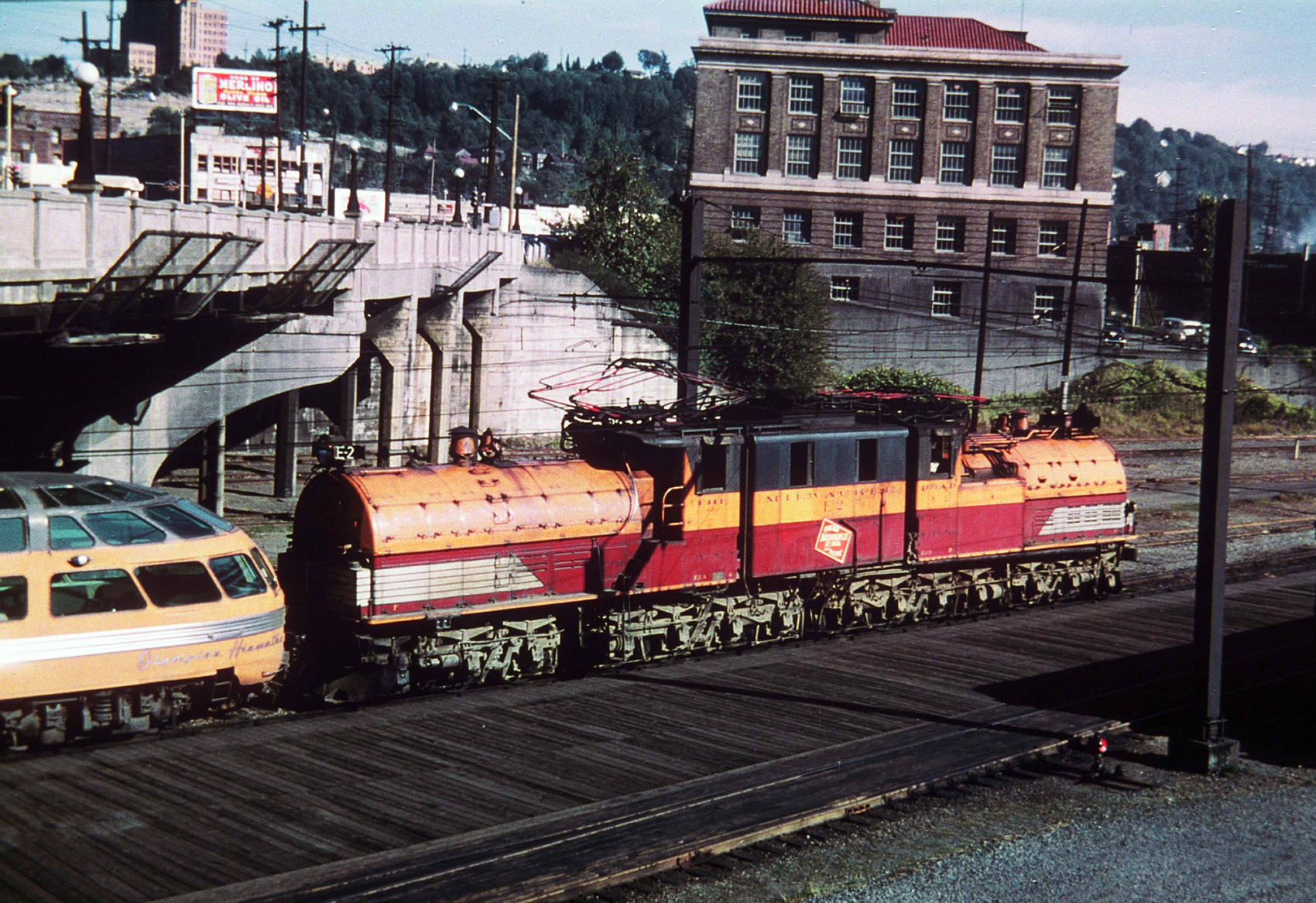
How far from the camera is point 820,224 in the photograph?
64375 millimetres

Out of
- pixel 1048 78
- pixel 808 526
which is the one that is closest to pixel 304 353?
pixel 808 526

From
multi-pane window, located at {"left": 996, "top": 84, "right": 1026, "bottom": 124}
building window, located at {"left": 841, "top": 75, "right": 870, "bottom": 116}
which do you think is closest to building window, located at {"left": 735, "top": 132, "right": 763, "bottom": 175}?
building window, located at {"left": 841, "top": 75, "right": 870, "bottom": 116}

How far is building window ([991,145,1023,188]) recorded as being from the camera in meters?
63.6

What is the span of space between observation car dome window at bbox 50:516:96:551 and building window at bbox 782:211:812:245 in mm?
52721

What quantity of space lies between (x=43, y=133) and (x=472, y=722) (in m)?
89.2

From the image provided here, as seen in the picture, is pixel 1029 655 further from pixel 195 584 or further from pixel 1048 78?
pixel 1048 78

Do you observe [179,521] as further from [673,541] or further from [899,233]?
[899,233]

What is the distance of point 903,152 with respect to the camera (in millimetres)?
63781

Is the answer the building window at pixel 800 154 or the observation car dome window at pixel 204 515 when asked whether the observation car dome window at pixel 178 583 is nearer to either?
the observation car dome window at pixel 204 515

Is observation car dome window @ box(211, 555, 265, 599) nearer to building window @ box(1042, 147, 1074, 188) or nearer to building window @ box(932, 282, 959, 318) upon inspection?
building window @ box(932, 282, 959, 318)

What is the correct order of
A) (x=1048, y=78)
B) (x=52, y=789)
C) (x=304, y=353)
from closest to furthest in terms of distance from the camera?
Answer: (x=52, y=789) < (x=304, y=353) < (x=1048, y=78)

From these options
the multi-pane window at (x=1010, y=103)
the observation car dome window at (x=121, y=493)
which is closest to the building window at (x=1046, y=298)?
the multi-pane window at (x=1010, y=103)

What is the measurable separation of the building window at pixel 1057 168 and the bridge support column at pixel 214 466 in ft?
152

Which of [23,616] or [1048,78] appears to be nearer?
[23,616]
